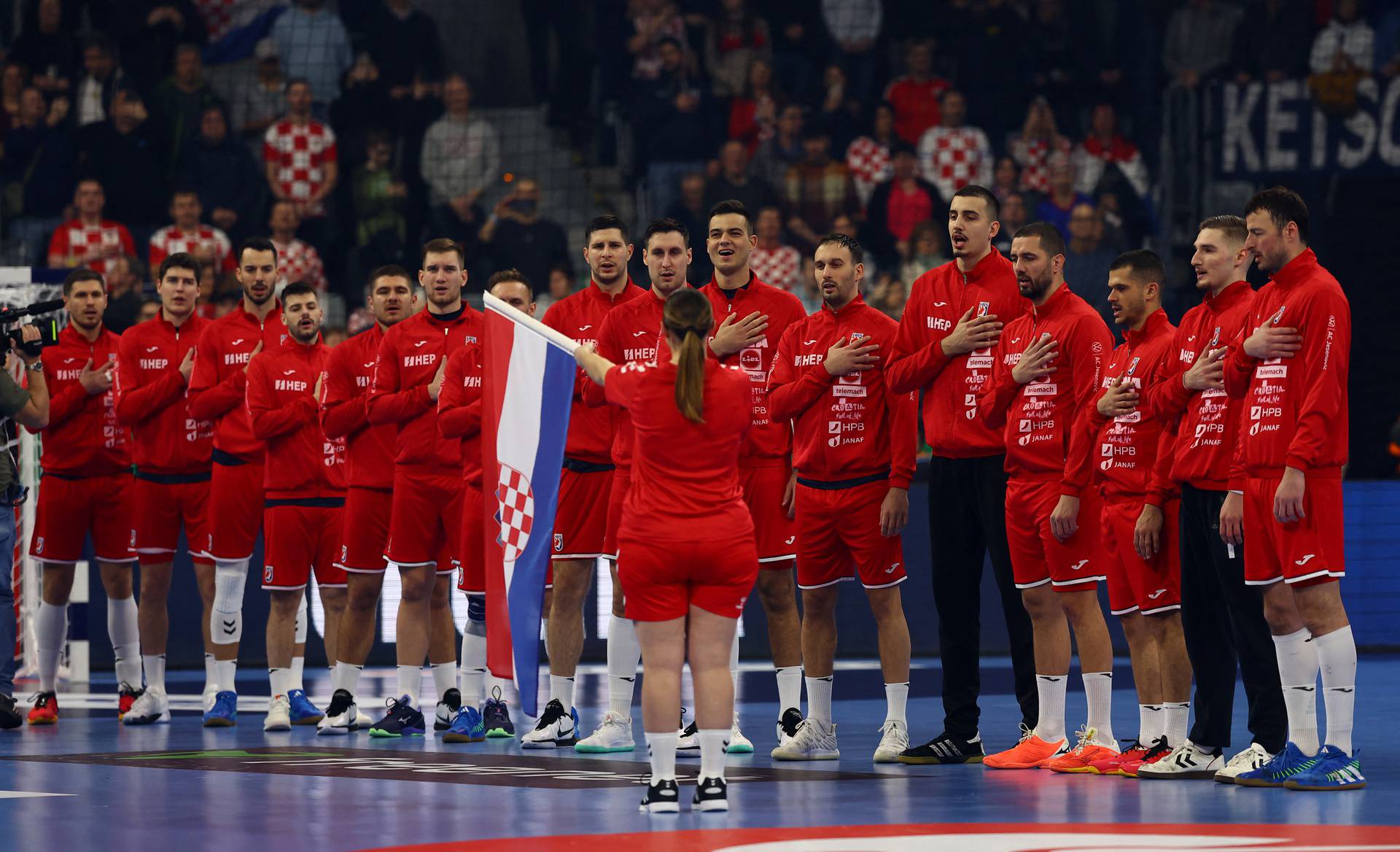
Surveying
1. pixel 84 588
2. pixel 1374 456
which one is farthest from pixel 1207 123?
pixel 84 588

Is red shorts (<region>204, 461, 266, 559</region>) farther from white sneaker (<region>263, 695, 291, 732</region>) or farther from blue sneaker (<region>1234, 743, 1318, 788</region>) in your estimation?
blue sneaker (<region>1234, 743, 1318, 788</region>)

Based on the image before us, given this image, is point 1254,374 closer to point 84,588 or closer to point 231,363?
point 231,363

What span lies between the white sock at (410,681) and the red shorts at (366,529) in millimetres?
636

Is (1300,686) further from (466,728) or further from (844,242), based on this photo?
(466,728)

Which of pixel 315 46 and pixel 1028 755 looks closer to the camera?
pixel 1028 755

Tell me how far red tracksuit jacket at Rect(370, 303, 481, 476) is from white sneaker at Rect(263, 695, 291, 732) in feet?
5.61

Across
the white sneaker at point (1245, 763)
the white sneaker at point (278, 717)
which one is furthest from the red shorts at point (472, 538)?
the white sneaker at point (1245, 763)

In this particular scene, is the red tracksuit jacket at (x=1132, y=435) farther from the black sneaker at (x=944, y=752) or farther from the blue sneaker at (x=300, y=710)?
the blue sneaker at (x=300, y=710)

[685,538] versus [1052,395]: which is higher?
[1052,395]

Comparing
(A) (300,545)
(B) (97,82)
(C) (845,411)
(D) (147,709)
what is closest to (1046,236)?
(C) (845,411)

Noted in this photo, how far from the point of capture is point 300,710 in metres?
11.6

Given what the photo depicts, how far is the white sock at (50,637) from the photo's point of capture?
40.4 ft

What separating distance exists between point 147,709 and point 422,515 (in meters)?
2.44

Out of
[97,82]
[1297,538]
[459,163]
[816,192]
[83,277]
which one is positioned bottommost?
[1297,538]
